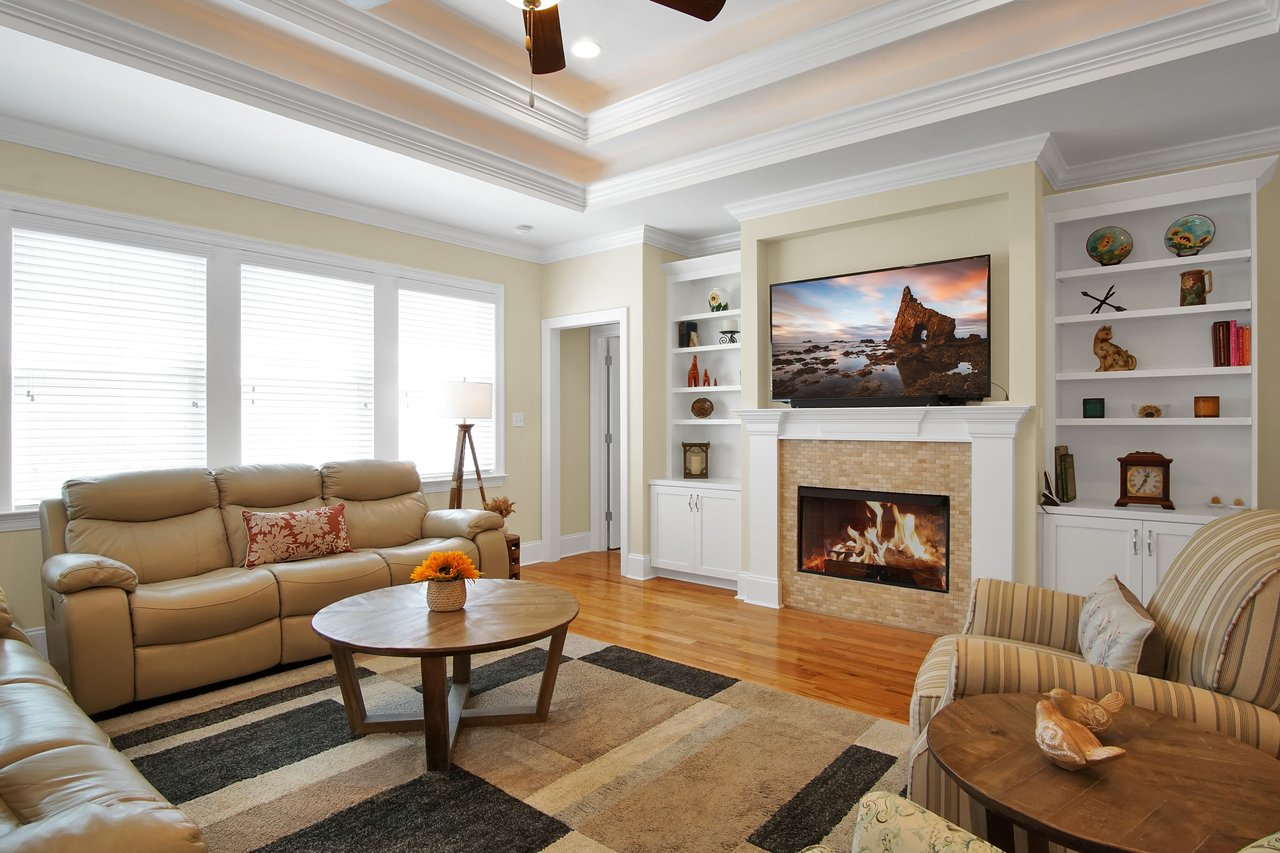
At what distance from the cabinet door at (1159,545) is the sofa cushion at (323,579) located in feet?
13.2

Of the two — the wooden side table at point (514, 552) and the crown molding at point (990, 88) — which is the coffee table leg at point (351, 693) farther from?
the crown molding at point (990, 88)

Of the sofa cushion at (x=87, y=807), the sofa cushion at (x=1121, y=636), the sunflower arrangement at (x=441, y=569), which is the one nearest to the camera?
the sofa cushion at (x=87, y=807)

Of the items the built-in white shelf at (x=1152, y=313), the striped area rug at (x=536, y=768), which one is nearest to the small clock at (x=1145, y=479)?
the built-in white shelf at (x=1152, y=313)

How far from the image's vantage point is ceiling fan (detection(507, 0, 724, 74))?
2199mm

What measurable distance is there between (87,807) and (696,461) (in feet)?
15.4

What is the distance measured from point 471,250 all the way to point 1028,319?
13.3 ft

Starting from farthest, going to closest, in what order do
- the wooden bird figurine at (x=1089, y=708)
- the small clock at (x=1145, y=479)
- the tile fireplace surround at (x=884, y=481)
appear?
the tile fireplace surround at (x=884, y=481) → the small clock at (x=1145, y=479) → the wooden bird figurine at (x=1089, y=708)

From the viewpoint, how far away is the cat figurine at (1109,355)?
13.1ft

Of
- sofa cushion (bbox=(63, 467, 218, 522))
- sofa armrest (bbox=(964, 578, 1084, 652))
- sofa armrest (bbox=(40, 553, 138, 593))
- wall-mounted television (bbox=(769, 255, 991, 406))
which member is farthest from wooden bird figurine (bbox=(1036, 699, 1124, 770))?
sofa cushion (bbox=(63, 467, 218, 522))

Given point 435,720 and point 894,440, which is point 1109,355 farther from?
point 435,720

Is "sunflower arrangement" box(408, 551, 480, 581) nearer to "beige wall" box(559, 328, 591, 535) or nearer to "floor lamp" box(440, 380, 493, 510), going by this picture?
"floor lamp" box(440, 380, 493, 510)

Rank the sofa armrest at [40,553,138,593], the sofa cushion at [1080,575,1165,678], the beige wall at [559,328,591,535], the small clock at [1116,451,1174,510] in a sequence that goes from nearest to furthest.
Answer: the sofa cushion at [1080,575,1165,678] → the sofa armrest at [40,553,138,593] → the small clock at [1116,451,1174,510] → the beige wall at [559,328,591,535]

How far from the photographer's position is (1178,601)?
2.03 metres

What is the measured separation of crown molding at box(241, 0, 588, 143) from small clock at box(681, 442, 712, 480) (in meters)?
2.50
